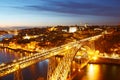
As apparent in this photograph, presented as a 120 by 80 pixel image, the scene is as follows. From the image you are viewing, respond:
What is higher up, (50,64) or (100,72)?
(50,64)

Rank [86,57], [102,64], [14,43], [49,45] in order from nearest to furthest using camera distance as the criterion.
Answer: [102,64]
[86,57]
[49,45]
[14,43]

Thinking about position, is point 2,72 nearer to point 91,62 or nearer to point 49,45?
point 91,62

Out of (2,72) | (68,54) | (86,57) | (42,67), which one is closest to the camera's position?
(2,72)

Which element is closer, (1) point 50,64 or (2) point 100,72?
(1) point 50,64

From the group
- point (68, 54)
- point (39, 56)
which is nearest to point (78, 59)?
point (68, 54)

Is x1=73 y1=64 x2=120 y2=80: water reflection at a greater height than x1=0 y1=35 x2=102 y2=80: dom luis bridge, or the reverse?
x1=0 y1=35 x2=102 y2=80: dom luis bridge

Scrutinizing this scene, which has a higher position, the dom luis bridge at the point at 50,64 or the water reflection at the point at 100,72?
the dom luis bridge at the point at 50,64

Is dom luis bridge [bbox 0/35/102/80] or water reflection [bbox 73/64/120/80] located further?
water reflection [bbox 73/64/120/80]

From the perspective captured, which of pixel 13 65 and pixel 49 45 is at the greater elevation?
pixel 13 65

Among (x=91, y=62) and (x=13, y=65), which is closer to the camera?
(x=13, y=65)

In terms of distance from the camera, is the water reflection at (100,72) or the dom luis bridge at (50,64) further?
the water reflection at (100,72)

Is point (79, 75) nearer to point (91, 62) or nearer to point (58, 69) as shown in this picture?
point (58, 69)
